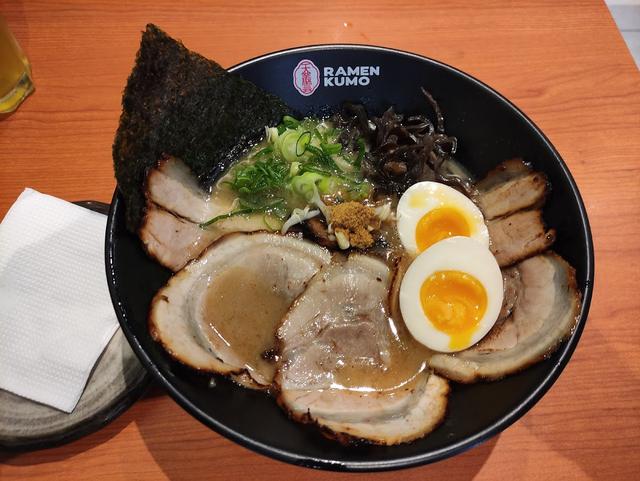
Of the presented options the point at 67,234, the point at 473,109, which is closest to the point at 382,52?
the point at 473,109

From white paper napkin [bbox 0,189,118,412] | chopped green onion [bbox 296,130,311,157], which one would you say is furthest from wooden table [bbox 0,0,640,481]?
chopped green onion [bbox 296,130,311,157]

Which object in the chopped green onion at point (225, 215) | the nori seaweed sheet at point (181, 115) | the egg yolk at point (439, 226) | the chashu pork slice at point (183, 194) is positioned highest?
the nori seaweed sheet at point (181, 115)

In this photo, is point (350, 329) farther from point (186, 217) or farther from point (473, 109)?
point (473, 109)

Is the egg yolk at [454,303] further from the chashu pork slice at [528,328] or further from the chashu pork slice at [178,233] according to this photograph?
the chashu pork slice at [178,233]

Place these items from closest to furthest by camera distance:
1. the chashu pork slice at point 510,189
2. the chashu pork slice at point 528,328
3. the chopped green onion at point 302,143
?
the chashu pork slice at point 528,328
the chashu pork slice at point 510,189
the chopped green onion at point 302,143

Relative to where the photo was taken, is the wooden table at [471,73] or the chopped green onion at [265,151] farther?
the chopped green onion at [265,151]

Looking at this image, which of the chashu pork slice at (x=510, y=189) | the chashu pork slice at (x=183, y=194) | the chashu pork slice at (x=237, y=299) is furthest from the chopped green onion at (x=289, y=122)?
the chashu pork slice at (x=510, y=189)
